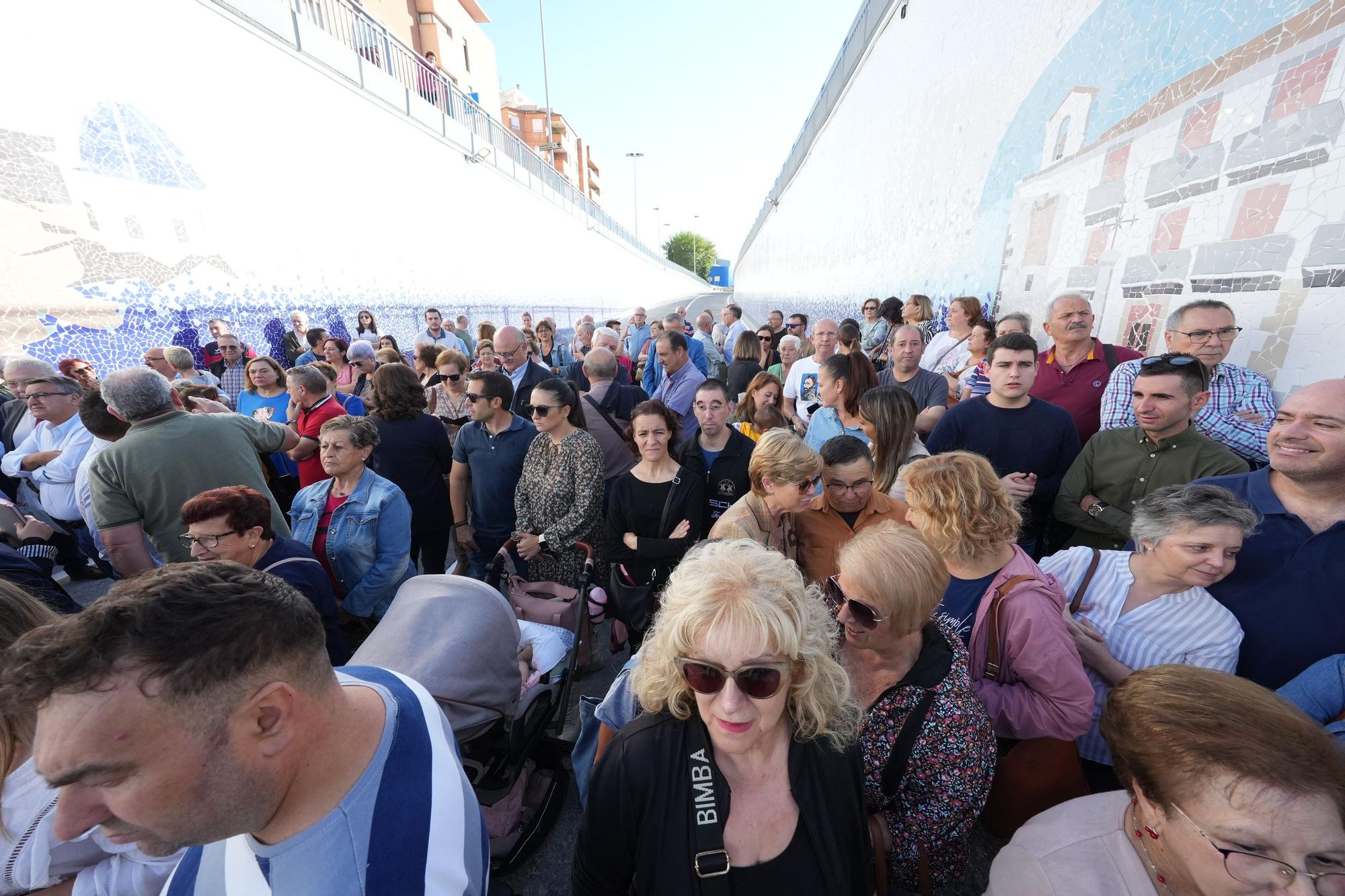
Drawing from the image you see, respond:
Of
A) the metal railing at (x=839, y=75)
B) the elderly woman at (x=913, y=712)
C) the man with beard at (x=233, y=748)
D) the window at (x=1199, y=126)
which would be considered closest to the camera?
the man with beard at (x=233, y=748)

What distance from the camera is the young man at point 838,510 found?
8.63 feet

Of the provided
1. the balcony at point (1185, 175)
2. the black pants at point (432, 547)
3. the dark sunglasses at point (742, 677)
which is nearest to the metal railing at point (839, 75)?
the balcony at point (1185, 175)

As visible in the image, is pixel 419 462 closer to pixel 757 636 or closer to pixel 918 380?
pixel 757 636

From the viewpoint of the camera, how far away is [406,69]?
13922 millimetres

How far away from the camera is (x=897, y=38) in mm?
8805

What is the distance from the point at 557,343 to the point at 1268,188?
30.8 feet

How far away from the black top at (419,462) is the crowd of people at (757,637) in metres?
0.02

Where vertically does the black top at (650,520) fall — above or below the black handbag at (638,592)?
above

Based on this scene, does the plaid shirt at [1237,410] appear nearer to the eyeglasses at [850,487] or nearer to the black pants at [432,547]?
the eyeglasses at [850,487]

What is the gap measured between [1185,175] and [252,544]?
17.7 feet

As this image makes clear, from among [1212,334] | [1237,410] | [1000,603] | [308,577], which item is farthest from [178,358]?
[1237,410]

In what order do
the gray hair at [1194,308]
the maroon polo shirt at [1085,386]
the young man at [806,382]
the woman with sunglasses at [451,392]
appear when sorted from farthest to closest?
the young man at [806,382] → the woman with sunglasses at [451,392] → the maroon polo shirt at [1085,386] → the gray hair at [1194,308]

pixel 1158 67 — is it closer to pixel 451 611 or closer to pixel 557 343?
pixel 451 611

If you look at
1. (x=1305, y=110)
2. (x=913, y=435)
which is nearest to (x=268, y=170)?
(x=913, y=435)
